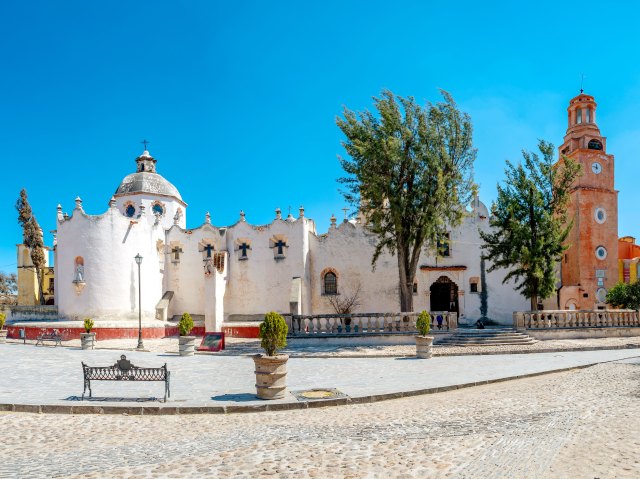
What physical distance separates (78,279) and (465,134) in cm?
2317

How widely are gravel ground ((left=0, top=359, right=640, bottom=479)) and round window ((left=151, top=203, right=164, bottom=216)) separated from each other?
91.4 feet

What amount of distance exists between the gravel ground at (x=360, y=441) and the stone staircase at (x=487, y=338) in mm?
9897

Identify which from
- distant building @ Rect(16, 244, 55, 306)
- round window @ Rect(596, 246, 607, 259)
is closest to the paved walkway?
round window @ Rect(596, 246, 607, 259)

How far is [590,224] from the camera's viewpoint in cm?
3250

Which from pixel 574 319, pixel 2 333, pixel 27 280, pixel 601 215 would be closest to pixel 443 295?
pixel 574 319

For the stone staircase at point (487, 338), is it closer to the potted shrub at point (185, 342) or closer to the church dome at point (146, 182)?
the potted shrub at point (185, 342)

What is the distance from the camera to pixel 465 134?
74.6ft

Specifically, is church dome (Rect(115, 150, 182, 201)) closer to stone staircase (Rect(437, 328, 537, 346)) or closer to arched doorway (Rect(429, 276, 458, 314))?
arched doorway (Rect(429, 276, 458, 314))

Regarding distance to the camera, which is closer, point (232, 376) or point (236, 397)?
point (236, 397)

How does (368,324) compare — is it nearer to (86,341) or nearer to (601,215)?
(86,341)

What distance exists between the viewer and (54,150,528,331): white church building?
1097 inches

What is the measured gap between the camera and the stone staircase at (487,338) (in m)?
19.6

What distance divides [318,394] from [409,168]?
14379 mm

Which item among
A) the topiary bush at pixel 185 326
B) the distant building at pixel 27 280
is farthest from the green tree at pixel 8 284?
the topiary bush at pixel 185 326
